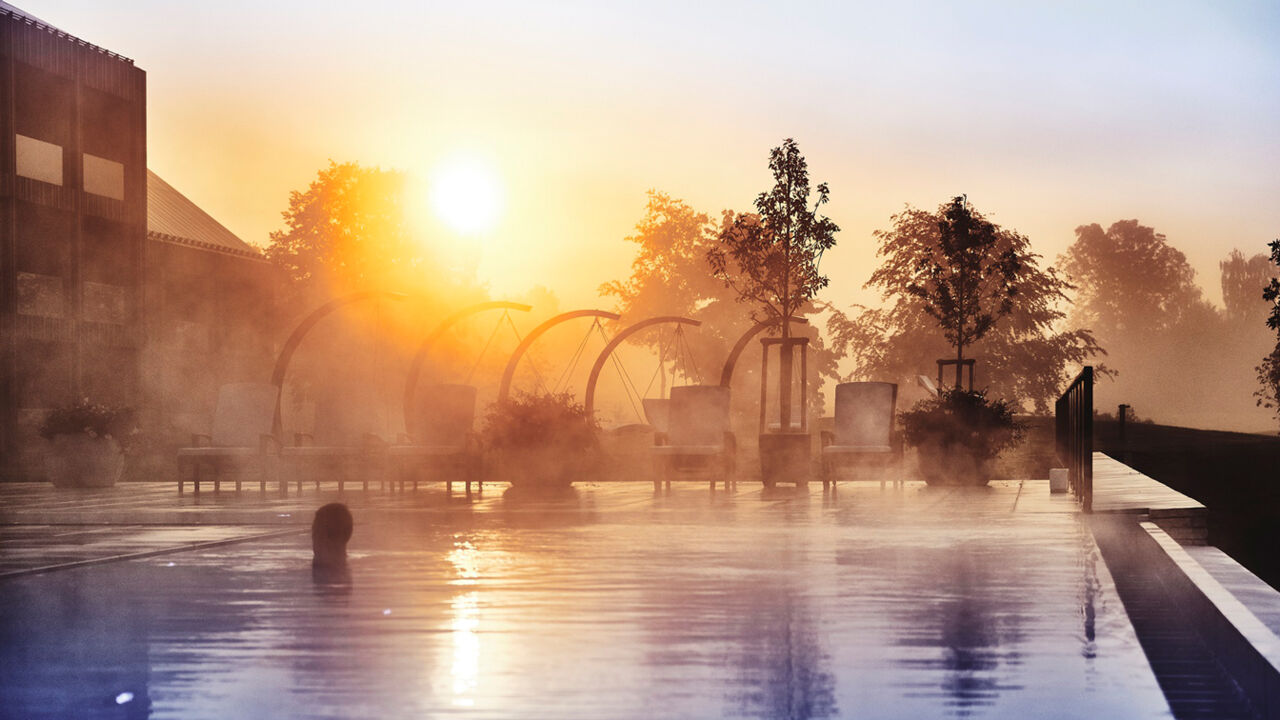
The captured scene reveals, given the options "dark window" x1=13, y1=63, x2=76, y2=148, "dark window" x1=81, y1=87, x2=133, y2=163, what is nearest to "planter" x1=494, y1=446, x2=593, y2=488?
"dark window" x1=13, y1=63, x2=76, y2=148

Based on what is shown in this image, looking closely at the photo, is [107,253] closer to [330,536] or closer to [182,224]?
[182,224]

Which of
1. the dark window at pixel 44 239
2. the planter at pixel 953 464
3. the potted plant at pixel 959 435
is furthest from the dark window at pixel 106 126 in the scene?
the planter at pixel 953 464

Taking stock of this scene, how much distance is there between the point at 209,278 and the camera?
36125 millimetres

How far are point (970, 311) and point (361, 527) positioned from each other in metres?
9.94

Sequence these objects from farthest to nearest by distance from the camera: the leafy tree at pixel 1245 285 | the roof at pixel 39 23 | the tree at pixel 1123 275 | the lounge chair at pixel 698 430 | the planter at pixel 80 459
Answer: the leafy tree at pixel 1245 285 → the tree at pixel 1123 275 → the roof at pixel 39 23 → the planter at pixel 80 459 → the lounge chair at pixel 698 430

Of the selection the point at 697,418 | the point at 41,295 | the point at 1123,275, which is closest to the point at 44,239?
the point at 41,295

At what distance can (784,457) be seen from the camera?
16.0 m

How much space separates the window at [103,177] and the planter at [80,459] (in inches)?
613

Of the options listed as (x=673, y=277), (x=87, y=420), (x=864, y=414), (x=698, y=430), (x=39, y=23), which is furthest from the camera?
(x=673, y=277)

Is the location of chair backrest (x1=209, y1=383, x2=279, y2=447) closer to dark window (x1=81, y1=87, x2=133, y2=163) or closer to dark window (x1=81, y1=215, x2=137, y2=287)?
dark window (x1=81, y1=215, x2=137, y2=287)

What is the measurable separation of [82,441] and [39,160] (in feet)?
49.6

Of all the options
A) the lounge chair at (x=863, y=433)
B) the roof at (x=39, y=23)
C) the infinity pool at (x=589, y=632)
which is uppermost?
the roof at (x=39, y=23)

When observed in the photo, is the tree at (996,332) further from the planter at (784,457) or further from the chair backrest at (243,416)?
the chair backrest at (243,416)

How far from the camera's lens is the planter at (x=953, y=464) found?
15102 millimetres
